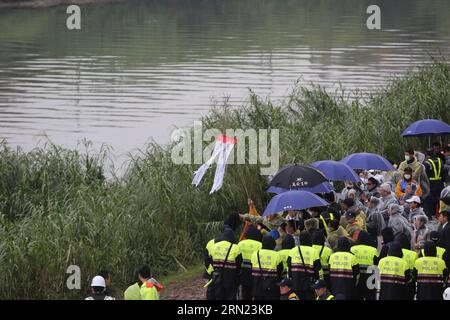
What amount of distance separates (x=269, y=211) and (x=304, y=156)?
228 inches

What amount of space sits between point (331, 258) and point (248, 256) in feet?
3.77

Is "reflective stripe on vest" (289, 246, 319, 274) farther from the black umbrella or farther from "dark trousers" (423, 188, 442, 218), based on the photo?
"dark trousers" (423, 188, 442, 218)

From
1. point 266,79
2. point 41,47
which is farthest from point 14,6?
point 266,79

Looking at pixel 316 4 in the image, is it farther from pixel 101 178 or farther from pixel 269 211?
pixel 269 211

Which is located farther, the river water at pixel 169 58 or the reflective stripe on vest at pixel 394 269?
the river water at pixel 169 58

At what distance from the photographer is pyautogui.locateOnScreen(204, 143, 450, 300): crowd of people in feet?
42.1

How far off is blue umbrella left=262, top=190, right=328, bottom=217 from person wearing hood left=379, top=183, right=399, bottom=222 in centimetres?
117

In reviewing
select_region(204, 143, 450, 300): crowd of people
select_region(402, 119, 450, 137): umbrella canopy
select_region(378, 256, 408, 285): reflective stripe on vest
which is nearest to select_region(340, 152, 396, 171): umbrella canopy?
select_region(402, 119, 450, 137): umbrella canopy

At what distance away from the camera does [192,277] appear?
55.7 ft

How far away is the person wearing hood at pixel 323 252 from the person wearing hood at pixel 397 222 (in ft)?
6.00

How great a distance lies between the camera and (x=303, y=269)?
43.4ft

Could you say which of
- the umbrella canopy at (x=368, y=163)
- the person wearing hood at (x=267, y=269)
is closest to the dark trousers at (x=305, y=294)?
the person wearing hood at (x=267, y=269)

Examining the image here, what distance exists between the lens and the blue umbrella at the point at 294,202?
49.6 feet

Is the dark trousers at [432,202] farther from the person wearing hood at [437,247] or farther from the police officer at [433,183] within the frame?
the person wearing hood at [437,247]
